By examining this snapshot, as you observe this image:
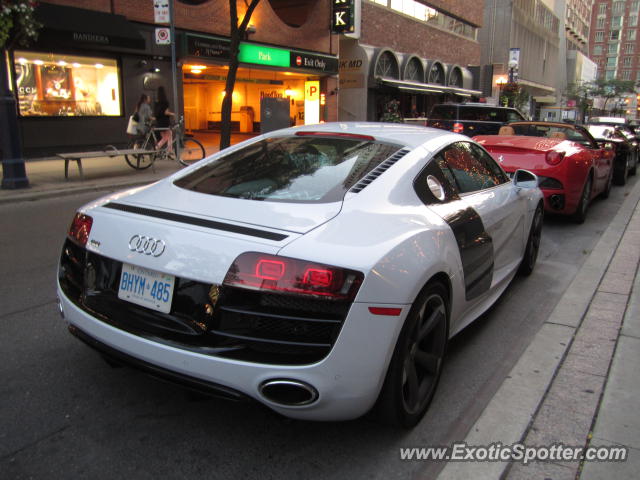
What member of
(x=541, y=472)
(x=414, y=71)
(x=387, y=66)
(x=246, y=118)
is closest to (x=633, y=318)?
(x=541, y=472)

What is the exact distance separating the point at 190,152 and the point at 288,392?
47.1 ft

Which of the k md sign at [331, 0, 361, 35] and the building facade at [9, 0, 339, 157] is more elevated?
the k md sign at [331, 0, 361, 35]

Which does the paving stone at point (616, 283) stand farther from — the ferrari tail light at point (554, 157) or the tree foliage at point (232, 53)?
the tree foliage at point (232, 53)

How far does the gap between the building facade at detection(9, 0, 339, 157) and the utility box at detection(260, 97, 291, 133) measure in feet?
0.12

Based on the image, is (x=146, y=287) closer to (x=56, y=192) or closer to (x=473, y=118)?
(x=56, y=192)

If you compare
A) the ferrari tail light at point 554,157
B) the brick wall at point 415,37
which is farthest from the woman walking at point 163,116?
the brick wall at point 415,37

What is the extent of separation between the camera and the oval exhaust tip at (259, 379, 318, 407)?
7.46 ft

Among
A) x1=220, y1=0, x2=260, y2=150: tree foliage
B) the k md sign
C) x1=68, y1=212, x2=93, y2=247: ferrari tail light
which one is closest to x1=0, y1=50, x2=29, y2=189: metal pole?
x1=220, y1=0, x2=260, y2=150: tree foliage

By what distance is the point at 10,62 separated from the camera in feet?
45.5

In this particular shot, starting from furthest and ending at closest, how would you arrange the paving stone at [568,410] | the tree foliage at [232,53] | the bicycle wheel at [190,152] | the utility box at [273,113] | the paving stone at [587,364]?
the utility box at [273,113] < the bicycle wheel at [190,152] < the tree foliage at [232,53] < the paving stone at [587,364] < the paving stone at [568,410]

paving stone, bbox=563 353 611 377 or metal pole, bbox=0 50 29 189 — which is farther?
metal pole, bbox=0 50 29 189

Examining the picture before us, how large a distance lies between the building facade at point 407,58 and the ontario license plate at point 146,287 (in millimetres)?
25592

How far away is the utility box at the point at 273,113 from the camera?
60.3 ft

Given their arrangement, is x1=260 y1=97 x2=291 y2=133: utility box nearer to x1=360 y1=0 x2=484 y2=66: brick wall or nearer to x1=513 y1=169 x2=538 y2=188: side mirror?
x1=360 y1=0 x2=484 y2=66: brick wall
